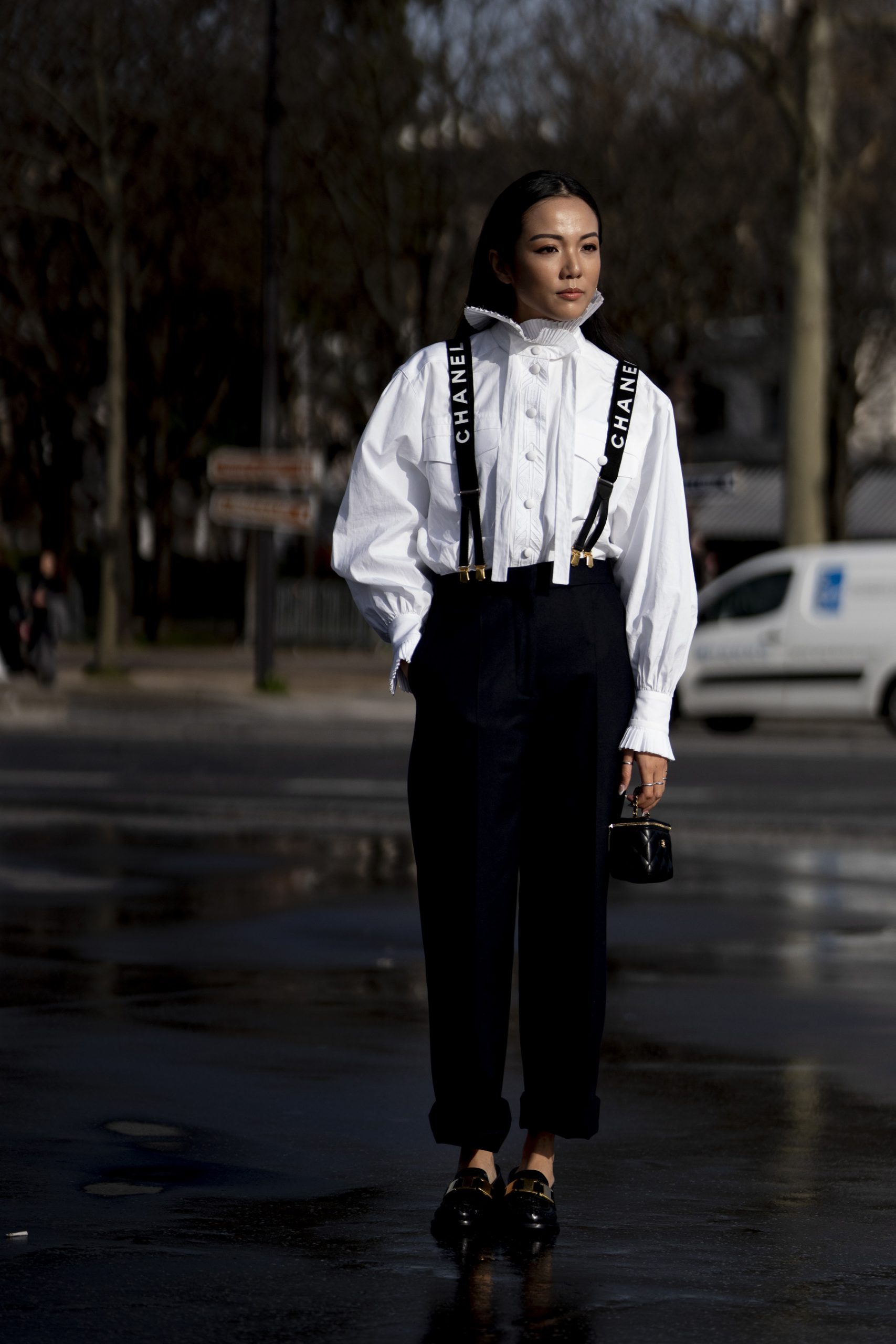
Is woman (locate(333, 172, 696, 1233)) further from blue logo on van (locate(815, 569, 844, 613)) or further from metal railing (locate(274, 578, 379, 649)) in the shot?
metal railing (locate(274, 578, 379, 649))

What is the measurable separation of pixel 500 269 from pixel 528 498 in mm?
463

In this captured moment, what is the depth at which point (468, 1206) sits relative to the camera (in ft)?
15.1

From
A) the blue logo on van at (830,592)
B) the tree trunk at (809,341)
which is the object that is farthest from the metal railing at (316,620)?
the blue logo on van at (830,592)

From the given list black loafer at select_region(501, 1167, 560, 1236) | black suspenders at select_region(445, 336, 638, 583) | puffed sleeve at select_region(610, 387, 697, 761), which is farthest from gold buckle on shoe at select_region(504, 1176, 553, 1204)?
black suspenders at select_region(445, 336, 638, 583)

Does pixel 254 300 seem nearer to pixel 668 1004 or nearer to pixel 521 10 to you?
pixel 521 10

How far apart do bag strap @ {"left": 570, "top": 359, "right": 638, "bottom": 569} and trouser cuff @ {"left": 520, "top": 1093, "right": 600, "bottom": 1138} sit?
3.26 feet

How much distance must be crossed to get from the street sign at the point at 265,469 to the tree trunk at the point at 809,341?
17.0ft

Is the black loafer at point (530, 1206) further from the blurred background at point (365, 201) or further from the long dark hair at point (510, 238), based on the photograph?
the blurred background at point (365, 201)

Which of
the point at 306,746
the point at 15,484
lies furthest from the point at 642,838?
the point at 15,484

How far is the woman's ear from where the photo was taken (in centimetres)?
475

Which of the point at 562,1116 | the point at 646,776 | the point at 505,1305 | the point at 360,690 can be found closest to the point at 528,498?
the point at 646,776

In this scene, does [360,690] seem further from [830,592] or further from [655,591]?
[655,591]

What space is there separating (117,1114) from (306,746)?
15.0m

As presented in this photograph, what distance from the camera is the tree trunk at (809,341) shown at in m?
27.1
